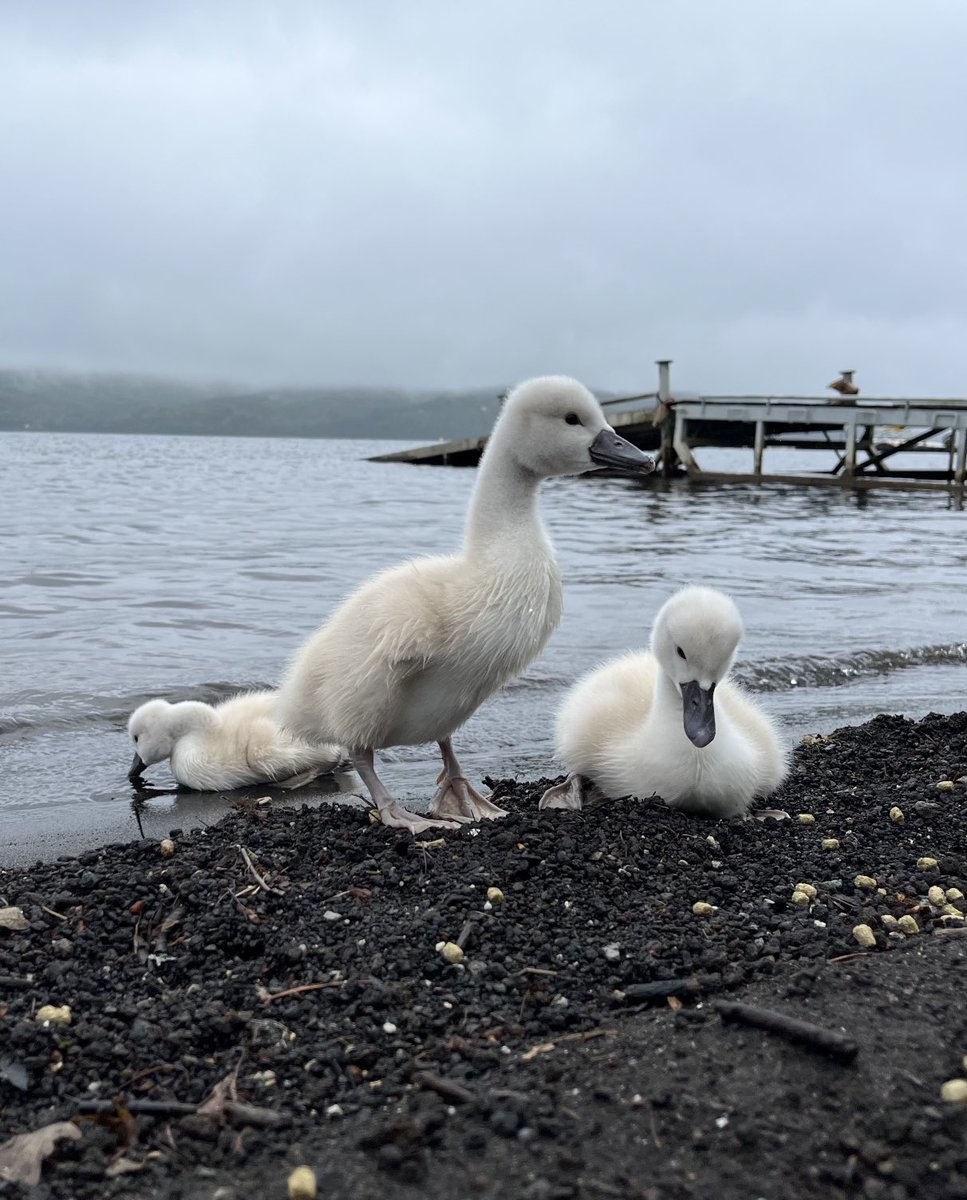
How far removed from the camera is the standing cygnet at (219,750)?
20.1ft

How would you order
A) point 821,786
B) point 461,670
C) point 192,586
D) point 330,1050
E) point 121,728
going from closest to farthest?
1. point 330,1050
2. point 461,670
3. point 821,786
4. point 121,728
5. point 192,586

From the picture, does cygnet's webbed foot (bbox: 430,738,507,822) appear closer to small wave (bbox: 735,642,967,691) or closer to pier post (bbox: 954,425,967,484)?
small wave (bbox: 735,642,967,691)

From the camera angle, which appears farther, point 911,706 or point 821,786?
point 911,706

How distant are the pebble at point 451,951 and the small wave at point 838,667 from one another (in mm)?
5736

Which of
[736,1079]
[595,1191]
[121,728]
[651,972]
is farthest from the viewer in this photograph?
[121,728]

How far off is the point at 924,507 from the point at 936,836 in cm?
2313

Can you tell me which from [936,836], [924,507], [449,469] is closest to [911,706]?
[936,836]

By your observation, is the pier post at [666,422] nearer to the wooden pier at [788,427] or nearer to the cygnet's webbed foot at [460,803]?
the wooden pier at [788,427]

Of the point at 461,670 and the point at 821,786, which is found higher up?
the point at 461,670

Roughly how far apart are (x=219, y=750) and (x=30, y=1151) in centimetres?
388

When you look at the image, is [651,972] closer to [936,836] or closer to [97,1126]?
[97,1126]

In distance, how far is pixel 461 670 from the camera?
455 centimetres

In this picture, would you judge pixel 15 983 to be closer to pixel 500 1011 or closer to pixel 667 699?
pixel 500 1011

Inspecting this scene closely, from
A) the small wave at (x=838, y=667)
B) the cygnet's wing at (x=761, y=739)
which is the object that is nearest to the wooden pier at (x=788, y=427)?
the small wave at (x=838, y=667)
